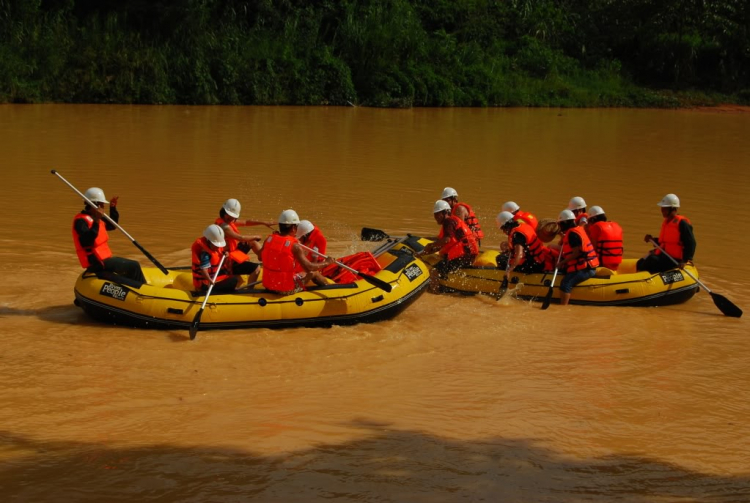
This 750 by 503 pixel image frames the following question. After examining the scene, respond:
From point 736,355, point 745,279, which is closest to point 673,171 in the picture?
point 745,279

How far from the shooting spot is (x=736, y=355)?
9219mm

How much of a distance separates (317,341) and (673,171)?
1347 cm

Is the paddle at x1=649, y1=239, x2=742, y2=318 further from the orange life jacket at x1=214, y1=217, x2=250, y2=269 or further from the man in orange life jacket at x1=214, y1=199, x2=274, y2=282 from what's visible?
the orange life jacket at x1=214, y1=217, x2=250, y2=269

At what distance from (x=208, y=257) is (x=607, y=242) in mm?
4716

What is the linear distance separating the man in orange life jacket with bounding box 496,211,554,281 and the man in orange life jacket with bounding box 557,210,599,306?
0.28 m

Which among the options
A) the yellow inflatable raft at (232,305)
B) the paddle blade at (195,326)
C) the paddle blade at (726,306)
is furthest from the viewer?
the paddle blade at (726,306)

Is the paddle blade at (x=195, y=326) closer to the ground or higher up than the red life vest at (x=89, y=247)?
closer to the ground

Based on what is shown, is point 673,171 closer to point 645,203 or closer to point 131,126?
point 645,203

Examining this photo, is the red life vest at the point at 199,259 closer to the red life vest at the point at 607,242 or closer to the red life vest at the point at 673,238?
the red life vest at the point at 607,242

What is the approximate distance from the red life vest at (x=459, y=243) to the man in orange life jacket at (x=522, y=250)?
39cm

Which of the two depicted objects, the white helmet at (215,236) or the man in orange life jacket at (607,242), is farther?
the man in orange life jacket at (607,242)

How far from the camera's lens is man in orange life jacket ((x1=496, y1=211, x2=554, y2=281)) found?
10.9m

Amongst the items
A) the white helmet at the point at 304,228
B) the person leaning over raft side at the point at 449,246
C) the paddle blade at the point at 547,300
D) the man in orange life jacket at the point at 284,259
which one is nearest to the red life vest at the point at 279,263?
the man in orange life jacket at the point at 284,259

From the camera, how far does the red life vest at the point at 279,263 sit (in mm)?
9234
